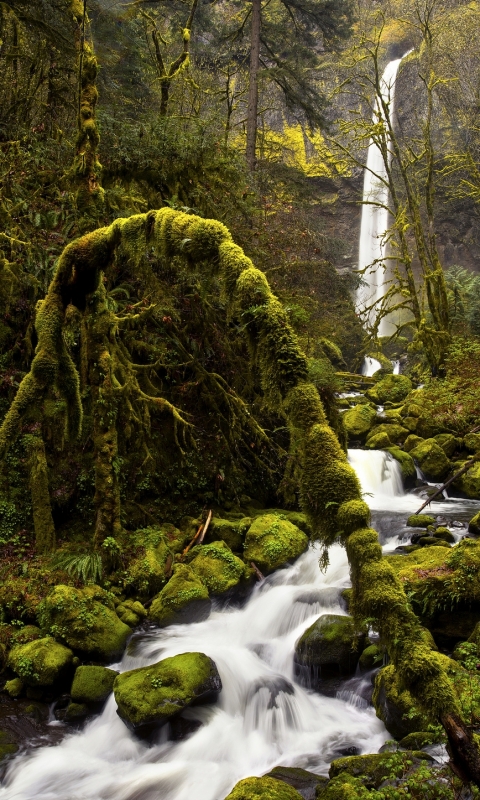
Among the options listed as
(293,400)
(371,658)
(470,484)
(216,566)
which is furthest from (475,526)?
(293,400)

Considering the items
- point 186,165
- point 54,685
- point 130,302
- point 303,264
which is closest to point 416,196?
point 303,264

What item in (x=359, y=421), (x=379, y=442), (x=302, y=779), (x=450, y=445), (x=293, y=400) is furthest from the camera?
(x=359, y=421)

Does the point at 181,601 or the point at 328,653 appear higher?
the point at 181,601

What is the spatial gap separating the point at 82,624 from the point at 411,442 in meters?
9.82

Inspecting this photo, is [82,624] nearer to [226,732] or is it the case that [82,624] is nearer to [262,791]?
[226,732]

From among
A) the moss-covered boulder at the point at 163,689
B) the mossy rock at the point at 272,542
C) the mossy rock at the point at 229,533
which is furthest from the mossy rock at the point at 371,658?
the mossy rock at the point at 229,533

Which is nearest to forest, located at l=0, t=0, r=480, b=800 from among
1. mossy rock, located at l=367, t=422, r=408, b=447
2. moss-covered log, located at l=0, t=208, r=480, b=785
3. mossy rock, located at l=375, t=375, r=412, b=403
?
moss-covered log, located at l=0, t=208, r=480, b=785

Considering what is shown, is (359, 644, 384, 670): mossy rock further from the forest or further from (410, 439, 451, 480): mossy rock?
(410, 439, 451, 480): mossy rock

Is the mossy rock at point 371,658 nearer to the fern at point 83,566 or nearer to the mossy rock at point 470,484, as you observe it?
the fern at point 83,566

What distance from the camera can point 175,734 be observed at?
5.50 meters

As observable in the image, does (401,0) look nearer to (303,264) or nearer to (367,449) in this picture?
(303,264)

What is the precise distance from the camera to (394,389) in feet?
61.7

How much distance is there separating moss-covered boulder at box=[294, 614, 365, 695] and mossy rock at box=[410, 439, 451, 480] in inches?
275

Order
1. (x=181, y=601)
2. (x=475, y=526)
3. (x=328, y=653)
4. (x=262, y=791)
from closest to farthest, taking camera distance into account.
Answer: (x=262, y=791)
(x=328, y=653)
(x=181, y=601)
(x=475, y=526)
